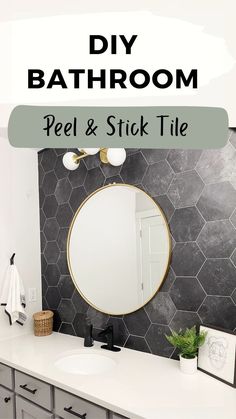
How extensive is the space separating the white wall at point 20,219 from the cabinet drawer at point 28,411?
56 centimetres

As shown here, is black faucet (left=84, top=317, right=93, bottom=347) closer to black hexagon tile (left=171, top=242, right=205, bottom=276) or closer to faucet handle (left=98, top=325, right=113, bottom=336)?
faucet handle (left=98, top=325, right=113, bottom=336)

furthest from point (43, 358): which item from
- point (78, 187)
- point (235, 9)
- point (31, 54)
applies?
point (235, 9)

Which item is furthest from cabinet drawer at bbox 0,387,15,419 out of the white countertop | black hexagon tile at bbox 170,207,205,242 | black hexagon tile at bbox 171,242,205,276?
black hexagon tile at bbox 170,207,205,242

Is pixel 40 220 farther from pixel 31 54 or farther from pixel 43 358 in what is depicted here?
pixel 31 54

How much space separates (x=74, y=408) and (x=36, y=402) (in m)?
0.31

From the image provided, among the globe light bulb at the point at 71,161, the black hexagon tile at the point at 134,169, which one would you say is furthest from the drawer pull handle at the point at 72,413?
the globe light bulb at the point at 71,161

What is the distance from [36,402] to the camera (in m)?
1.77

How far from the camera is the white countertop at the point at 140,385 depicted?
1.30 m

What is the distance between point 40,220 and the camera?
2621 millimetres

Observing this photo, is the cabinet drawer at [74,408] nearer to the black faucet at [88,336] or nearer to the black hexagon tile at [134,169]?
the black faucet at [88,336]

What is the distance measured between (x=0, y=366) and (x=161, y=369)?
37.1 inches

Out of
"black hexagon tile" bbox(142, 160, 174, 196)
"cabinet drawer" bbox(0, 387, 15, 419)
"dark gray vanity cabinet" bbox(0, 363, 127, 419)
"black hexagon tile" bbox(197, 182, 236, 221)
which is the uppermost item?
"black hexagon tile" bbox(142, 160, 174, 196)

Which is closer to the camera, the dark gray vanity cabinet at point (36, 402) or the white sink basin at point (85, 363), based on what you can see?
the dark gray vanity cabinet at point (36, 402)

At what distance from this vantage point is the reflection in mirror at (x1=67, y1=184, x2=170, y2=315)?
6.39 feet
